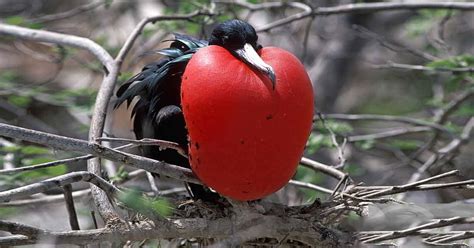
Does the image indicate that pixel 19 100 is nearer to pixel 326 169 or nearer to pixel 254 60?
pixel 326 169

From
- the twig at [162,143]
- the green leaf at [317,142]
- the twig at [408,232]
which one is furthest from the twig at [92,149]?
the green leaf at [317,142]

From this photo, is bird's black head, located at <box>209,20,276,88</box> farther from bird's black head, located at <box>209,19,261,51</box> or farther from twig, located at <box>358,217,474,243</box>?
twig, located at <box>358,217,474,243</box>

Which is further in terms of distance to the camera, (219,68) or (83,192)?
(83,192)

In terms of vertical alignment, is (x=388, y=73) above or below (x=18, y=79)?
above

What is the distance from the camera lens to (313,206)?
1.56 m

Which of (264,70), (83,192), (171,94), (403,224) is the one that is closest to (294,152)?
(264,70)

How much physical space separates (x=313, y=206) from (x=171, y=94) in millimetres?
343

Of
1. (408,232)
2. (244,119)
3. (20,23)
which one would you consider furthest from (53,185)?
(20,23)

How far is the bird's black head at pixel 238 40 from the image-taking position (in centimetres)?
138

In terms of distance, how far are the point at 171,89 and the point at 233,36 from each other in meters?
0.20

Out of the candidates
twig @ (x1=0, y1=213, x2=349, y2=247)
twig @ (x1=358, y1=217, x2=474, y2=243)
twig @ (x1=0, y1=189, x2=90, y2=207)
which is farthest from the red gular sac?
twig @ (x1=0, y1=189, x2=90, y2=207)

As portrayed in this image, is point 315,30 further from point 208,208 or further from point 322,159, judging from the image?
point 208,208

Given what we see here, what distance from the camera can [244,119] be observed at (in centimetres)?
128

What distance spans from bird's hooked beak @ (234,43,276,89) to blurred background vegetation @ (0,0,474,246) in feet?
1.77
